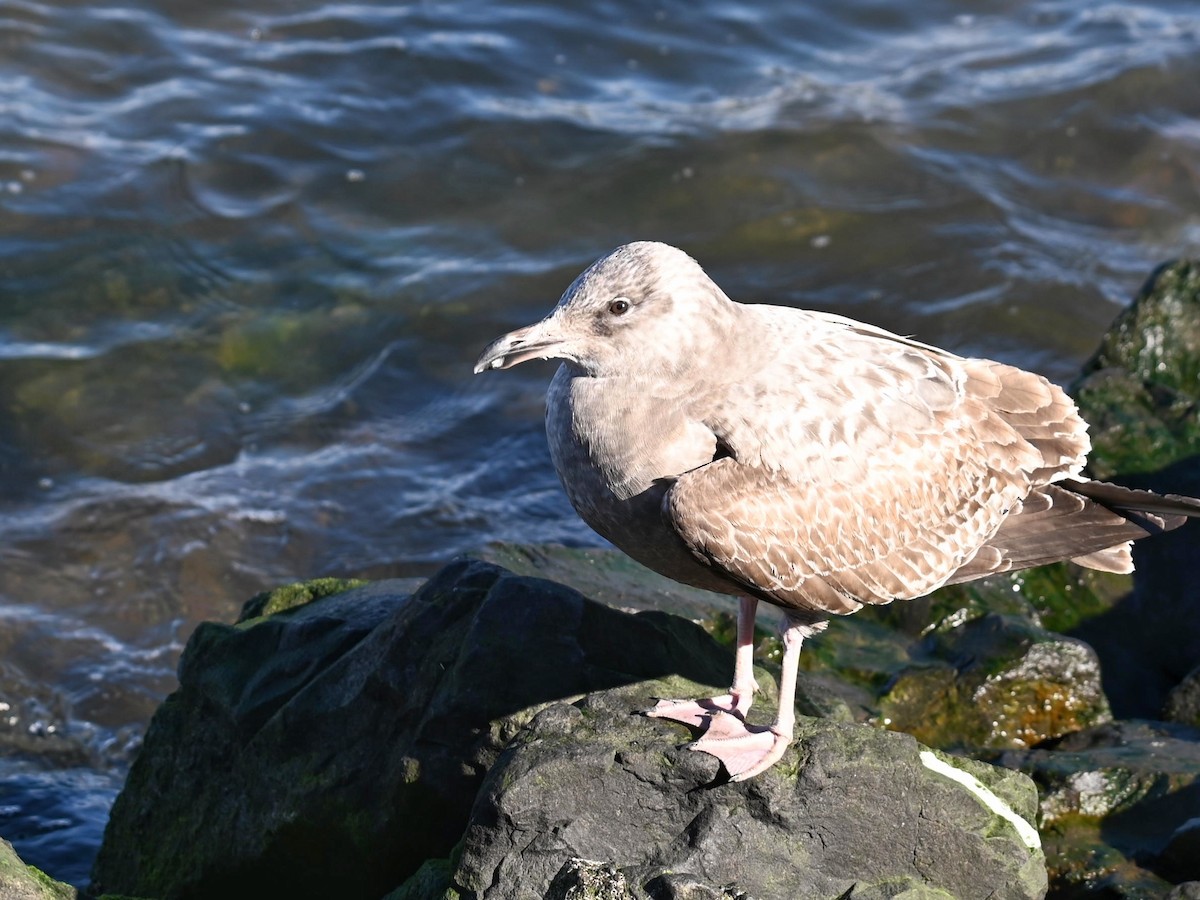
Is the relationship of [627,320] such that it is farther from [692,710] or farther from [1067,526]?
[1067,526]

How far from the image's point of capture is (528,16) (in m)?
15.7

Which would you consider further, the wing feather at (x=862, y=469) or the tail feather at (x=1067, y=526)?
the tail feather at (x=1067, y=526)

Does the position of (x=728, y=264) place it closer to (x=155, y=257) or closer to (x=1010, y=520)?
(x=155, y=257)

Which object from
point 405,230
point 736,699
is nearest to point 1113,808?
point 736,699

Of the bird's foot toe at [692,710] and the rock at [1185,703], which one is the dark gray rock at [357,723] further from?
the rock at [1185,703]

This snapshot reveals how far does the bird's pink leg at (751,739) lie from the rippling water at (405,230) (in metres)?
3.66

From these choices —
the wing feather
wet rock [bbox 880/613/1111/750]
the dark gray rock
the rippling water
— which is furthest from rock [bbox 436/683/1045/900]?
the rippling water

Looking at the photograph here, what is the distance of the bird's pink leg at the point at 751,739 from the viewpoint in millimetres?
4652

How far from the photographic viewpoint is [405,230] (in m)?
13.0

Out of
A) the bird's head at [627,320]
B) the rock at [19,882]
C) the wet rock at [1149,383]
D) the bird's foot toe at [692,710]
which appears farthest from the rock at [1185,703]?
the rock at [19,882]

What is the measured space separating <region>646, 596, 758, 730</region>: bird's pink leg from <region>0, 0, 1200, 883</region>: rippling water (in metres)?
3.43

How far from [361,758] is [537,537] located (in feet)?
14.1

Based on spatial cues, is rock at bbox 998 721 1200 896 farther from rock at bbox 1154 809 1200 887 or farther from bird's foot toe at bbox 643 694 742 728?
bird's foot toe at bbox 643 694 742 728

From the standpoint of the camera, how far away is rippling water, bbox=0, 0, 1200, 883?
31.0ft
